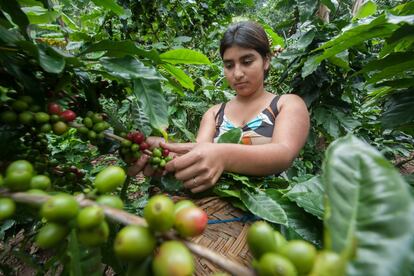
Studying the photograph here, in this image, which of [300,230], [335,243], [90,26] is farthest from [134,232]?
[90,26]

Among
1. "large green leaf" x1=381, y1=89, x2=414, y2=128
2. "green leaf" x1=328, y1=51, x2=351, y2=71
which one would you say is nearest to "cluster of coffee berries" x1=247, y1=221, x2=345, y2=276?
"large green leaf" x1=381, y1=89, x2=414, y2=128

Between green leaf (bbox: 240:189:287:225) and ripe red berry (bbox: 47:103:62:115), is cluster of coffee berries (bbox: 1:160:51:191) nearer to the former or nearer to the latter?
ripe red berry (bbox: 47:103:62:115)

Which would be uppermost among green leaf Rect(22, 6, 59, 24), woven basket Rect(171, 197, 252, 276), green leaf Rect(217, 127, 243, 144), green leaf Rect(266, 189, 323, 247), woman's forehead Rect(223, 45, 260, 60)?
green leaf Rect(22, 6, 59, 24)


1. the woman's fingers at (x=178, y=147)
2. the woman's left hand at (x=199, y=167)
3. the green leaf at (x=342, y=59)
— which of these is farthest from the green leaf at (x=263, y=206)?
the green leaf at (x=342, y=59)

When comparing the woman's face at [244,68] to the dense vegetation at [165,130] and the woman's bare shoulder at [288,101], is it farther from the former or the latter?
the dense vegetation at [165,130]

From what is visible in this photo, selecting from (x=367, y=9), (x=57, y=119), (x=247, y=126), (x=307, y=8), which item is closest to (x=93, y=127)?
(x=57, y=119)

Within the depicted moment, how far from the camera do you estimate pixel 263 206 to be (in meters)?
0.80

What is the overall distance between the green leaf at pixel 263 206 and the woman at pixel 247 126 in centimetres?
11

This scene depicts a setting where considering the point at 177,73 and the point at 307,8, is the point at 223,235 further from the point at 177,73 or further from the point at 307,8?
the point at 307,8

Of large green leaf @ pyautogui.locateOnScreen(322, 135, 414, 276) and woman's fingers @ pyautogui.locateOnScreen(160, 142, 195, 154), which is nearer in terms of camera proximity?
large green leaf @ pyautogui.locateOnScreen(322, 135, 414, 276)

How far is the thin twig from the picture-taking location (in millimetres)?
326

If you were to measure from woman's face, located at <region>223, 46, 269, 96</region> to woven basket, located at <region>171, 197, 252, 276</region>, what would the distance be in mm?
928

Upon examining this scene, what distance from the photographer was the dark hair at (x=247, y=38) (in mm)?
1617

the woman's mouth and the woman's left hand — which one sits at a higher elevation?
the woman's mouth
